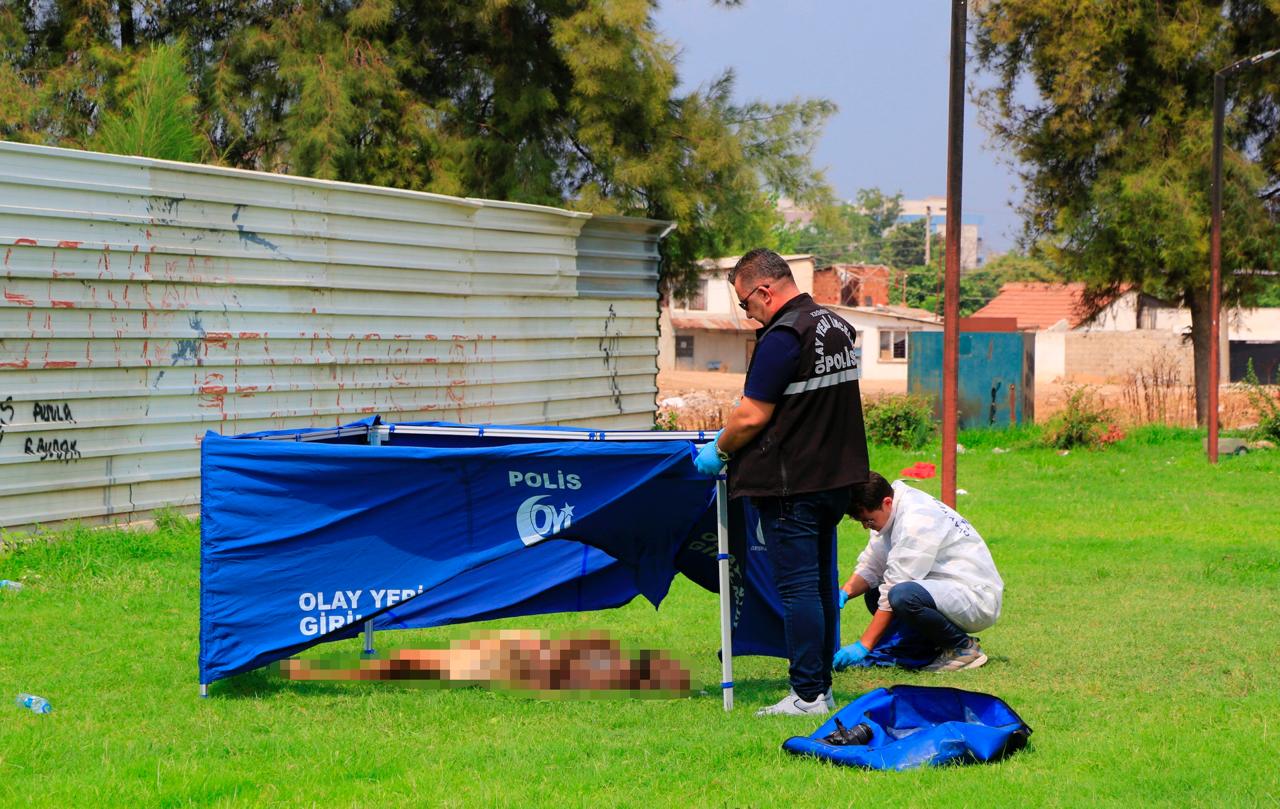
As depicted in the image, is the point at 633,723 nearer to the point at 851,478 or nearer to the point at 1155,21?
the point at 851,478

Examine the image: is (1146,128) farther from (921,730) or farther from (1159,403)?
(921,730)

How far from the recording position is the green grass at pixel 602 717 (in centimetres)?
469

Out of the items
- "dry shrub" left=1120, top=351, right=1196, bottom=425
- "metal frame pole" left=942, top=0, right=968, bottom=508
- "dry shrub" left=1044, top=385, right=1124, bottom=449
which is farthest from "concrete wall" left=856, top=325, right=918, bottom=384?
"metal frame pole" left=942, top=0, right=968, bottom=508

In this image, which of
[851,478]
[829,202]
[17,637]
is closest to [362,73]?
[829,202]

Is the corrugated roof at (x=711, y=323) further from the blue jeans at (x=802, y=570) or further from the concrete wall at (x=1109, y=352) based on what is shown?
the blue jeans at (x=802, y=570)

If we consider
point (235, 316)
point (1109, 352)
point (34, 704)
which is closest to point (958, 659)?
point (34, 704)

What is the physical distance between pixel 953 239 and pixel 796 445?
20.0 ft

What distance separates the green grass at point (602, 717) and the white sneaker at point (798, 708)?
13 centimetres

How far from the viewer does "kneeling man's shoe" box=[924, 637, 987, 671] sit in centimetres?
699

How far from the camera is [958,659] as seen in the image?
7031 mm

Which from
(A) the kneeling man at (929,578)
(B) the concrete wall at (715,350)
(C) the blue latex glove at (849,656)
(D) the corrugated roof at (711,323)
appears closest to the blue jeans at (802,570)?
(A) the kneeling man at (929,578)

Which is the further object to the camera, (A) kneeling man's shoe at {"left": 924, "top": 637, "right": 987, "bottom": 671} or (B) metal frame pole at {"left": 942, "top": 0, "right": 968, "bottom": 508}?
(B) metal frame pole at {"left": 942, "top": 0, "right": 968, "bottom": 508}

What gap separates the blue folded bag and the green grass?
0.29ft

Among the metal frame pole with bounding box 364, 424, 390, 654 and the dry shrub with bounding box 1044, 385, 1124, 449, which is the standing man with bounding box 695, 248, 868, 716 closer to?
the metal frame pole with bounding box 364, 424, 390, 654
